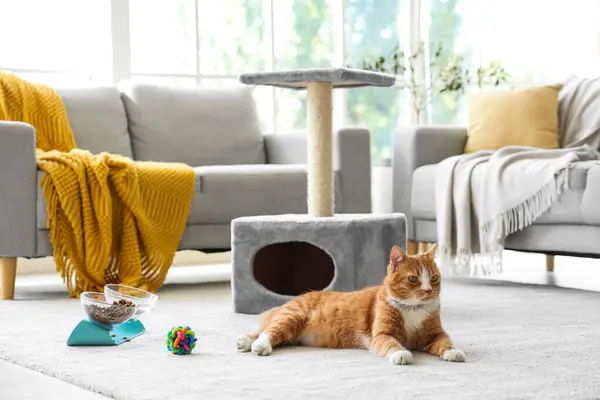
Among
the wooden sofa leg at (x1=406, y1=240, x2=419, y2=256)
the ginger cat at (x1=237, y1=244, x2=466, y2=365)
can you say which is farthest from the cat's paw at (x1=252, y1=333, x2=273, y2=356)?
the wooden sofa leg at (x1=406, y1=240, x2=419, y2=256)

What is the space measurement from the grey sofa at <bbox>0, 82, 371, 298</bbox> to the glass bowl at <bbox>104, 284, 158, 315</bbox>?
38.9 inches

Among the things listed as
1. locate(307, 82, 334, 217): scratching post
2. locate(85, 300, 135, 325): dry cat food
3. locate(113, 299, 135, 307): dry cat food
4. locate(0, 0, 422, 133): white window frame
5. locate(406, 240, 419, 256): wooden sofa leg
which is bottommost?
locate(406, 240, 419, 256): wooden sofa leg

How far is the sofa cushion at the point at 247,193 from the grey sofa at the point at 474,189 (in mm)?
455

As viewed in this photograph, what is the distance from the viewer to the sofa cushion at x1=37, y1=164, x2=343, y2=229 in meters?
3.70

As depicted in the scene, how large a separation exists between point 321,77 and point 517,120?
154 centimetres

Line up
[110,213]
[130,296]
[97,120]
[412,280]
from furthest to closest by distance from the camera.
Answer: [97,120]
[110,213]
[130,296]
[412,280]

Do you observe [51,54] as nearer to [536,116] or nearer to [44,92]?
[44,92]

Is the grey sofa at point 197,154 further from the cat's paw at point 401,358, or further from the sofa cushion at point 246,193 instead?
the cat's paw at point 401,358

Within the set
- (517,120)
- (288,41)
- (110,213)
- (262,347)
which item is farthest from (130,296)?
(288,41)

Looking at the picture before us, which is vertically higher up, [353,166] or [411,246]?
[353,166]

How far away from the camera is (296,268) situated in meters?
3.33

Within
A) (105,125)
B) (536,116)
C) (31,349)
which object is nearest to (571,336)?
(31,349)

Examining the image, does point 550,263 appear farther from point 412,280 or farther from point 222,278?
point 412,280

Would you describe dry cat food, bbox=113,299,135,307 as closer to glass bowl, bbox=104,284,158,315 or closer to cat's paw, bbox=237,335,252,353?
glass bowl, bbox=104,284,158,315
